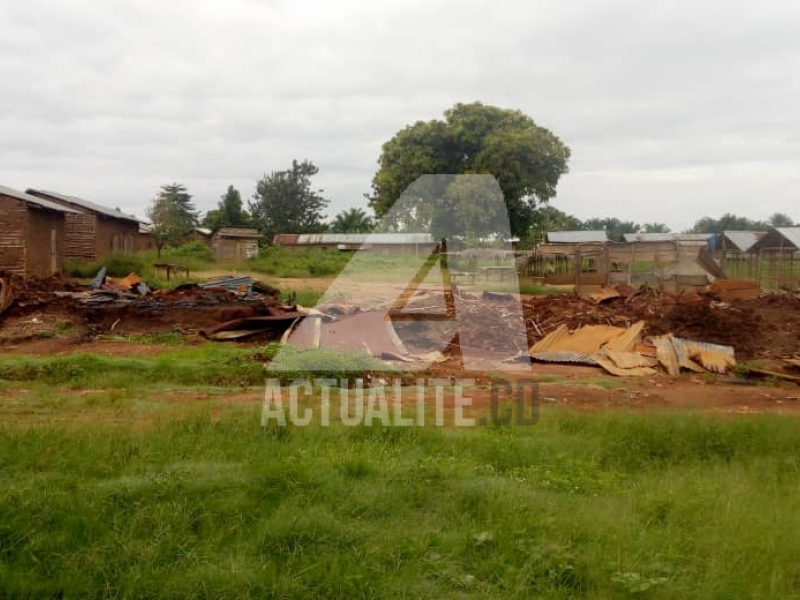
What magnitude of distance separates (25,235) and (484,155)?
17282 mm

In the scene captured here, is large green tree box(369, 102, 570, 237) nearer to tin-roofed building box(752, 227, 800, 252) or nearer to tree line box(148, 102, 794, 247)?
tree line box(148, 102, 794, 247)

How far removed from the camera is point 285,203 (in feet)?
154

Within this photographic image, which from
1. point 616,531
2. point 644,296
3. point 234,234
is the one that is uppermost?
point 234,234

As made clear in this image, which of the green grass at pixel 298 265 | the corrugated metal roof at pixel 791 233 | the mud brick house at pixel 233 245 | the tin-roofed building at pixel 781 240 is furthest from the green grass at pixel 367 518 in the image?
the mud brick house at pixel 233 245

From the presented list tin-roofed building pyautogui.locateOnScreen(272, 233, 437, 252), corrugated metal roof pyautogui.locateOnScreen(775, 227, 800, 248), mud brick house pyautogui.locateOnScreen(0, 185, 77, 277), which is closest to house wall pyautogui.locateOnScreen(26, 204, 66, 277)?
mud brick house pyautogui.locateOnScreen(0, 185, 77, 277)

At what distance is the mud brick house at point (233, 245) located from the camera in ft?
107

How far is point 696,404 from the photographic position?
7.51m

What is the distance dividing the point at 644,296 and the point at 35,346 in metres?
12.0

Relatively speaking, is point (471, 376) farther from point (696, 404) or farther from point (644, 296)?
point (644, 296)

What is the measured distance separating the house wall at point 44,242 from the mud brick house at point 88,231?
1.84 m

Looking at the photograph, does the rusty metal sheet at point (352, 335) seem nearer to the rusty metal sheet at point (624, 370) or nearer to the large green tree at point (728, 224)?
the rusty metal sheet at point (624, 370)

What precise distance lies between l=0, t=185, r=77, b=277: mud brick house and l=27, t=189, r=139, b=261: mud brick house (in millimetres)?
2839

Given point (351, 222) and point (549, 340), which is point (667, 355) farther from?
point (351, 222)

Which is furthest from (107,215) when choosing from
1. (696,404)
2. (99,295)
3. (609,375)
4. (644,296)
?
(696,404)
